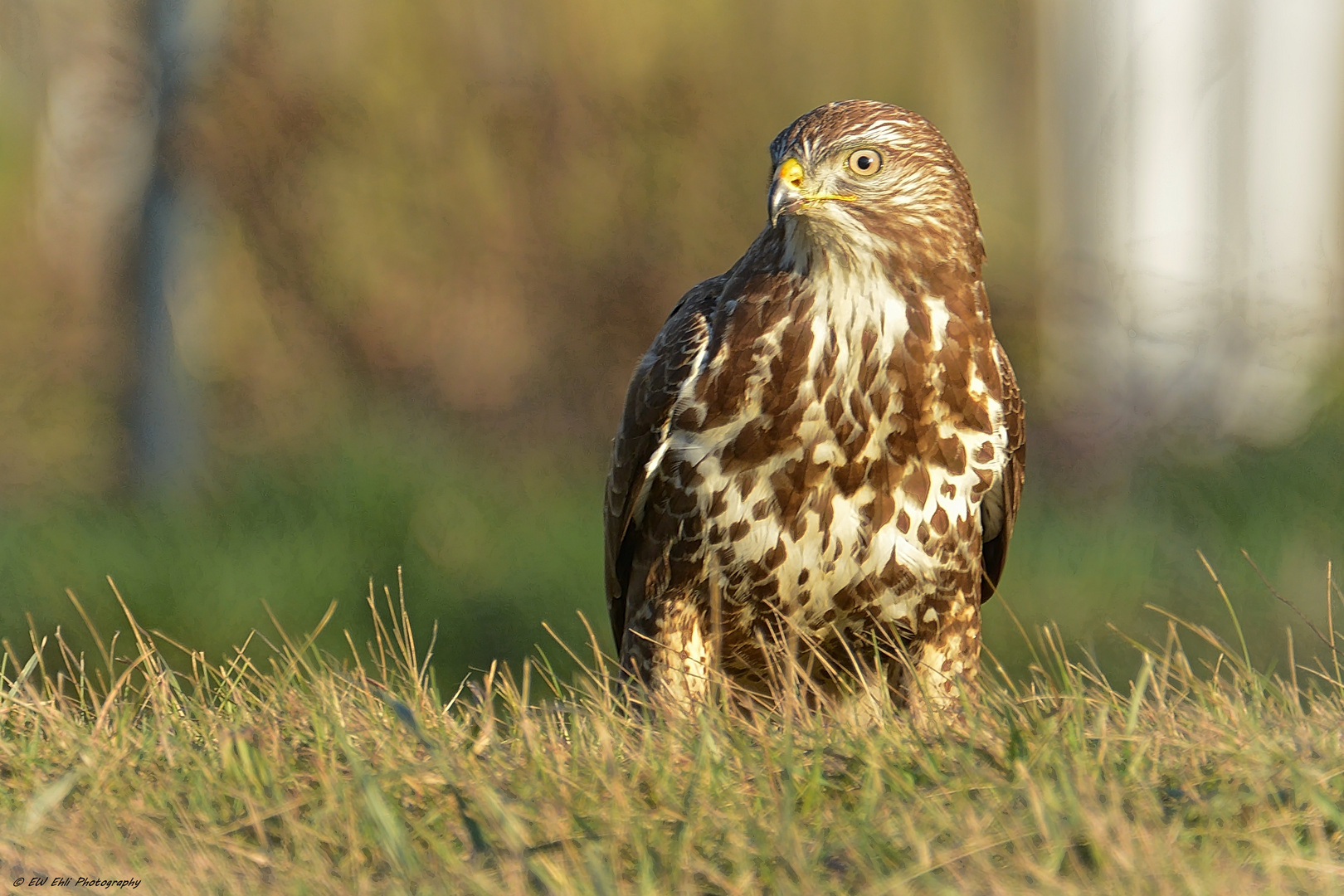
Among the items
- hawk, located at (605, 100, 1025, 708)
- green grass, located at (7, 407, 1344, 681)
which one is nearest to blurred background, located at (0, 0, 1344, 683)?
green grass, located at (7, 407, 1344, 681)

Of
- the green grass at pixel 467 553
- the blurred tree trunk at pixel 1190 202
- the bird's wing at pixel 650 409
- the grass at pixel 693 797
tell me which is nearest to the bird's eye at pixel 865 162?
the bird's wing at pixel 650 409

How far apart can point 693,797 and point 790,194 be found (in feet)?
5.25

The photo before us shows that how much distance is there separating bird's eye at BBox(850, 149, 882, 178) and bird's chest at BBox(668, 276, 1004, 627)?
299mm

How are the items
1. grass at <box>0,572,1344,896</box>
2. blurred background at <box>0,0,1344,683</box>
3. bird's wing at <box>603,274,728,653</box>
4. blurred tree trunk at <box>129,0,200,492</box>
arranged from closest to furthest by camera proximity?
1. grass at <box>0,572,1344,896</box>
2. bird's wing at <box>603,274,728,653</box>
3. blurred tree trunk at <box>129,0,200,492</box>
4. blurred background at <box>0,0,1344,683</box>

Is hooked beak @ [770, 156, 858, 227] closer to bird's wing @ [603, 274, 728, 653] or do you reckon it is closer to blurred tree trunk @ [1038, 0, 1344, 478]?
bird's wing @ [603, 274, 728, 653]

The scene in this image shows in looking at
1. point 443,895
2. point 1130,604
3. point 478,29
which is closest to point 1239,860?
point 443,895

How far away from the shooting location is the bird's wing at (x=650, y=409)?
12.4ft

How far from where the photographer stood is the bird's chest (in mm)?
3576

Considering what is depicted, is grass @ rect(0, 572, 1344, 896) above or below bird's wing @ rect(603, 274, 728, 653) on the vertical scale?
below

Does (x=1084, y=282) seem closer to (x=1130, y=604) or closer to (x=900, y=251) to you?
(x=1130, y=604)

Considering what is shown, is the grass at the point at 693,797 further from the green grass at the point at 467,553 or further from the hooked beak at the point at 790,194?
the green grass at the point at 467,553

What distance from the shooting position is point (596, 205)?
10383 mm

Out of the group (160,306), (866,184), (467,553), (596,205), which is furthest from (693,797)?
(596,205)

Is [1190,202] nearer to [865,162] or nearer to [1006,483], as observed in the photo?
[1006,483]
